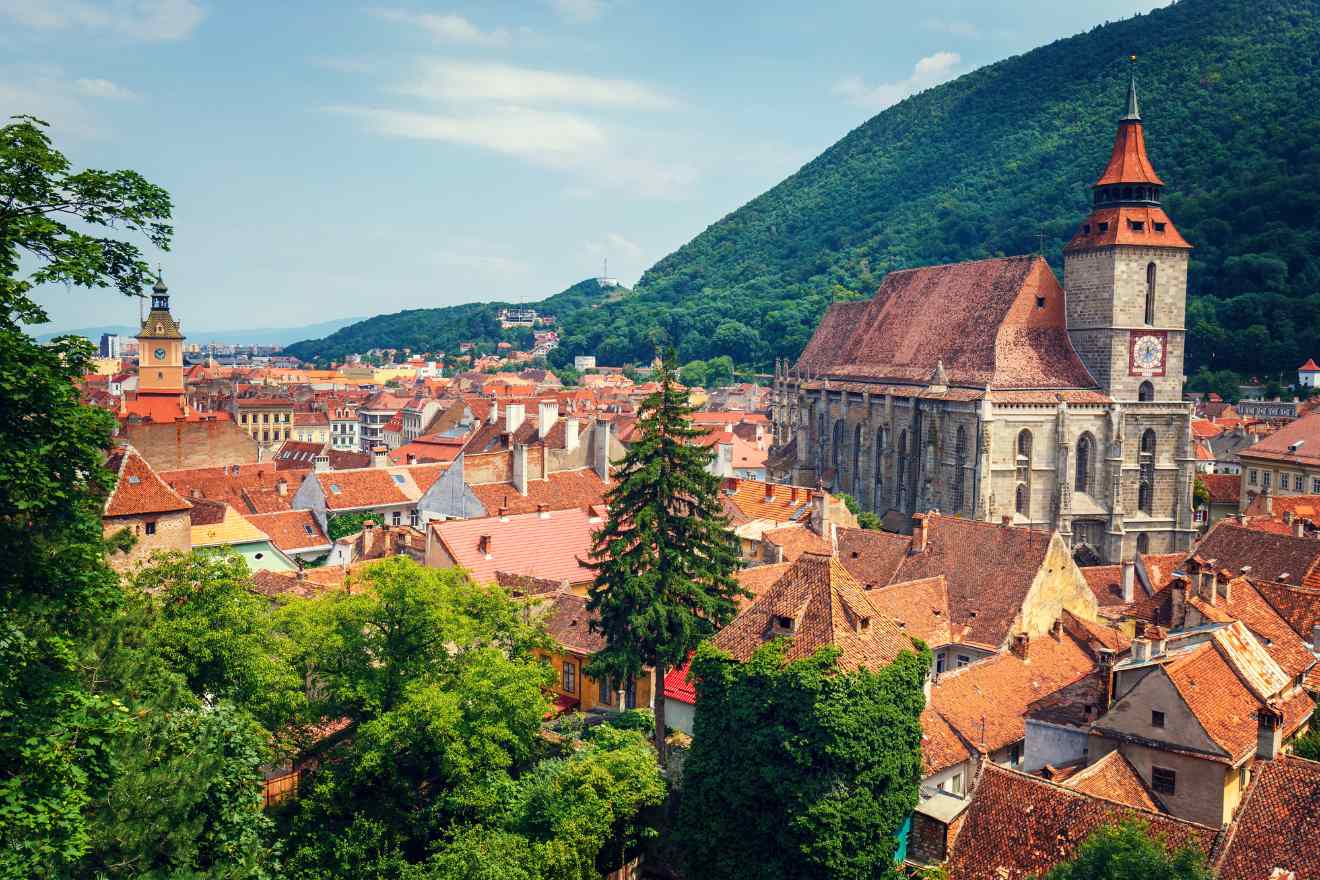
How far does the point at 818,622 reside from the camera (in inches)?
1074

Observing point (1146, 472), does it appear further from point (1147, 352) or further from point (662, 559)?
point (662, 559)

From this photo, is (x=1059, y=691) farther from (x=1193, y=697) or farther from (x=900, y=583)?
(x=900, y=583)

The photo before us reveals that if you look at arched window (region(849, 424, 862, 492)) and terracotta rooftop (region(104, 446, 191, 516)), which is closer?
terracotta rooftop (region(104, 446, 191, 516))

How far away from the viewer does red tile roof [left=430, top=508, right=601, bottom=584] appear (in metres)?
44.0

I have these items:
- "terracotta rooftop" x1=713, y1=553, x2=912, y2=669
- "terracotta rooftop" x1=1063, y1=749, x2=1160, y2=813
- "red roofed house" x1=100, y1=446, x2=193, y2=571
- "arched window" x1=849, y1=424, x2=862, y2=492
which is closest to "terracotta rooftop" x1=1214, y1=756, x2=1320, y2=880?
"terracotta rooftop" x1=1063, y1=749, x2=1160, y2=813

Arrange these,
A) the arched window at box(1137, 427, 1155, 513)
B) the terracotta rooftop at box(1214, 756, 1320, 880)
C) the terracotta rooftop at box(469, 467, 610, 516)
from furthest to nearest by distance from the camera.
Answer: the arched window at box(1137, 427, 1155, 513), the terracotta rooftop at box(469, 467, 610, 516), the terracotta rooftop at box(1214, 756, 1320, 880)

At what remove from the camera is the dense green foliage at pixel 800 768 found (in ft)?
82.1

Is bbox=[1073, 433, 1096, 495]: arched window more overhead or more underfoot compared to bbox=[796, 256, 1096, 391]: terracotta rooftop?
more underfoot

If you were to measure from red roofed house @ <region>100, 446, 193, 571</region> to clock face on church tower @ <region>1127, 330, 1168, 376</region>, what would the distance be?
51.0 metres

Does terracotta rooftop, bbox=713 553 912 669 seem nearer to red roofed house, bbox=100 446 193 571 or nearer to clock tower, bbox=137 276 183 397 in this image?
red roofed house, bbox=100 446 193 571

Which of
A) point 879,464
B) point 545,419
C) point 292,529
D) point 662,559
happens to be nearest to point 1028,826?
point 662,559

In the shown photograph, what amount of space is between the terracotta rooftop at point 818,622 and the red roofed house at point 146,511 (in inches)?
928

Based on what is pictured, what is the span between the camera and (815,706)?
83.4ft

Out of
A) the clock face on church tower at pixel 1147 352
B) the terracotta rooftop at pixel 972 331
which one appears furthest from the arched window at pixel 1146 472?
the terracotta rooftop at pixel 972 331
